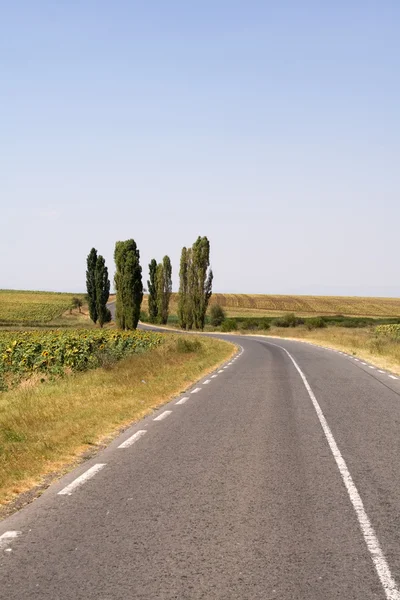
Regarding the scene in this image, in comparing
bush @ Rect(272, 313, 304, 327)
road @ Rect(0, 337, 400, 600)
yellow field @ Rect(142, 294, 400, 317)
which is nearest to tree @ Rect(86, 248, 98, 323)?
bush @ Rect(272, 313, 304, 327)

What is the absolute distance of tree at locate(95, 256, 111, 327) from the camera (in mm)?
82750

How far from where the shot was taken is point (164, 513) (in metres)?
6.19

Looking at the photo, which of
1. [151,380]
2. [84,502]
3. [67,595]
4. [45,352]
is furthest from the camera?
[45,352]

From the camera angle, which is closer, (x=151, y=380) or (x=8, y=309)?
(x=151, y=380)

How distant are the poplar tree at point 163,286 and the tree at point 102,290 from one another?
24.6ft

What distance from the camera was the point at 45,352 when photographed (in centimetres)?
2161

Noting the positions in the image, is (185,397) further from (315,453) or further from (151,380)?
(315,453)

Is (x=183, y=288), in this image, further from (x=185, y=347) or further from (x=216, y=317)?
(x=185, y=347)

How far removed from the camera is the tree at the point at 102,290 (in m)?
82.8

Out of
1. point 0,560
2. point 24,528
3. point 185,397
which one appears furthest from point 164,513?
point 185,397

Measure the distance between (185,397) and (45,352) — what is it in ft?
25.5

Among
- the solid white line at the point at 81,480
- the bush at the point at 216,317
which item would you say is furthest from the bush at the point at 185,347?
the bush at the point at 216,317

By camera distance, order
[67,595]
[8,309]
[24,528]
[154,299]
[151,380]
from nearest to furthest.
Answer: [67,595]
[24,528]
[151,380]
[154,299]
[8,309]

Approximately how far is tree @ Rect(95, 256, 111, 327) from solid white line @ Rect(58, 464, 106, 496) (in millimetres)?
75047
